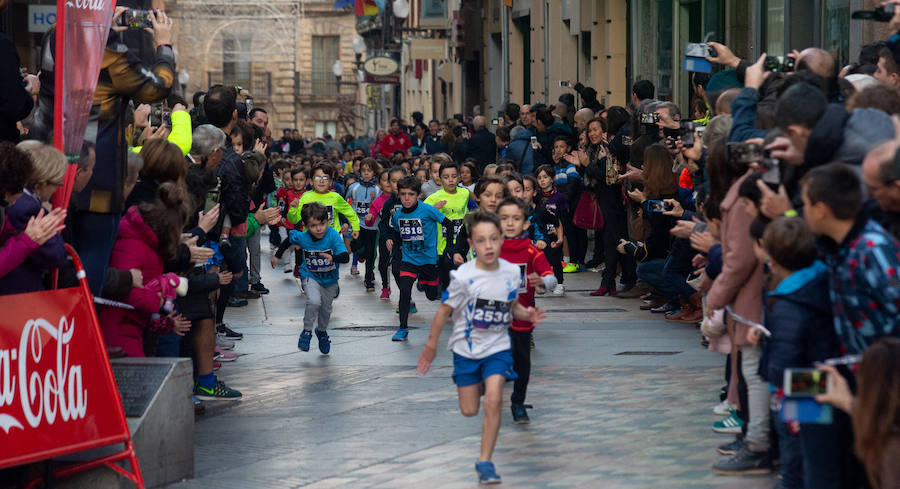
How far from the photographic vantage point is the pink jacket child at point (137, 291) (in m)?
8.20

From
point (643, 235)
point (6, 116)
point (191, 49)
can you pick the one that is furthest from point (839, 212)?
point (191, 49)

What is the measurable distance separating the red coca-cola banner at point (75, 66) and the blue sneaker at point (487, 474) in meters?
2.51

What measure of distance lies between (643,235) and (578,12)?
1173 cm

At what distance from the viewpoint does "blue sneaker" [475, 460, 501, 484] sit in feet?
24.5

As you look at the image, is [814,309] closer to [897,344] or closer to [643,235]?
[897,344]

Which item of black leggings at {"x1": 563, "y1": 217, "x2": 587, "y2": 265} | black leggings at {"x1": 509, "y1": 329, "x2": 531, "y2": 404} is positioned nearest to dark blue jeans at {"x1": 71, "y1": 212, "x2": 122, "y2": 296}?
black leggings at {"x1": 509, "y1": 329, "x2": 531, "y2": 404}

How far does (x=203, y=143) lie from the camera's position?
11031 mm

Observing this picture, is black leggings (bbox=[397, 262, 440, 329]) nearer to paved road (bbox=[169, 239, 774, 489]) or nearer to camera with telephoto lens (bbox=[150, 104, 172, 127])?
paved road (bbox=[169, 239, 774, 489])

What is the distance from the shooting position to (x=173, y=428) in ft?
24.8

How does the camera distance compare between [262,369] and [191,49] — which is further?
[191,49]

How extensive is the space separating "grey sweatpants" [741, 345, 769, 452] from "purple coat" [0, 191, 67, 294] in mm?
3517

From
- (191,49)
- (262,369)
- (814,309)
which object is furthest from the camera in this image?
(191,49)

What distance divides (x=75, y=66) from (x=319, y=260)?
539cm

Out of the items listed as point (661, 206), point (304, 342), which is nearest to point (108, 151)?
point (304, 342)
